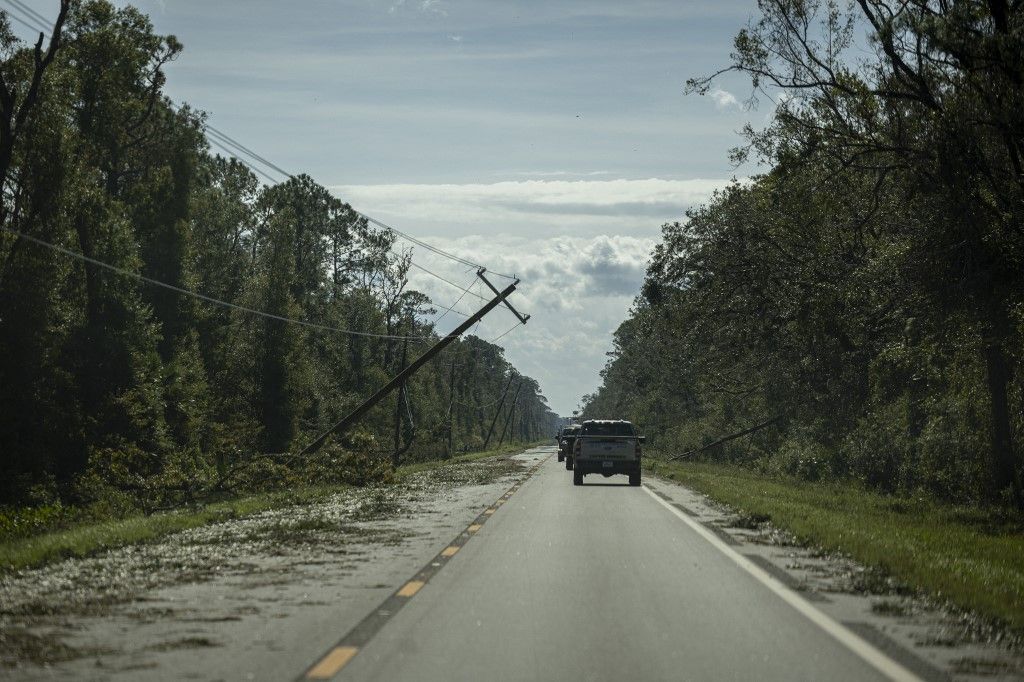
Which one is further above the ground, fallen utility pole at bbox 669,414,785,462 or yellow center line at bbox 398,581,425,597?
fallen utility pole at bbox 669,414,785,462

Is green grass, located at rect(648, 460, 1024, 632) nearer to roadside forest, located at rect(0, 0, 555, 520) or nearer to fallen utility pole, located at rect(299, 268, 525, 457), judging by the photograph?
roadside forest, located at rect(0, 0, 555, 520)

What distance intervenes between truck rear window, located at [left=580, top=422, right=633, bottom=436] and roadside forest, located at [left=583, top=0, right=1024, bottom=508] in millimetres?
3973

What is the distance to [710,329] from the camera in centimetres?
3881

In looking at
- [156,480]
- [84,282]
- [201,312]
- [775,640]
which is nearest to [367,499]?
[156,480]

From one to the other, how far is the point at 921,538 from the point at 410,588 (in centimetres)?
939

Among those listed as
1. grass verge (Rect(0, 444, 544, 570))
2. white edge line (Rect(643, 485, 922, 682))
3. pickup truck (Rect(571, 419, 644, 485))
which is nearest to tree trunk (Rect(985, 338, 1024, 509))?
white edge line (Rect(643, 485, 922, 682))

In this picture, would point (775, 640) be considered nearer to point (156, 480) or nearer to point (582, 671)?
point (582, 671)

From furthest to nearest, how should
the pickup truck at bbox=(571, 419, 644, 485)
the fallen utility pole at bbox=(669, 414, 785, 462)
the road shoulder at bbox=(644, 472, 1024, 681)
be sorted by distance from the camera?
the fallen utility pole at bbox=(669, 414, 785, 462) → the pickup truck at bbox=(571, 419, 644, 485) → the road shoulder at bbox=(644, 472, 1024, 681)

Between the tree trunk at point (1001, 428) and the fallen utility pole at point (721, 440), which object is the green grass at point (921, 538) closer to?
the tree trunk at point (1001, 428)

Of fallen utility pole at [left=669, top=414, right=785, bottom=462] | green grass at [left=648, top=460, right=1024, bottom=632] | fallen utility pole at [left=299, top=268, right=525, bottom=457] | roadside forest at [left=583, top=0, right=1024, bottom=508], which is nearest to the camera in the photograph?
green grass at [left=648, top=460, right=1024, bottom=632]

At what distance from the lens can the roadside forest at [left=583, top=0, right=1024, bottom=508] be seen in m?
21.2

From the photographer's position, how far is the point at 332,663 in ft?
27.8

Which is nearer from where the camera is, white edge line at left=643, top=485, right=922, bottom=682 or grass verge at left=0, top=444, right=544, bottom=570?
white edge line at left=643, top=485, right=922, bottom=682

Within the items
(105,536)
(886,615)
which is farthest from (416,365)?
(886,615)
